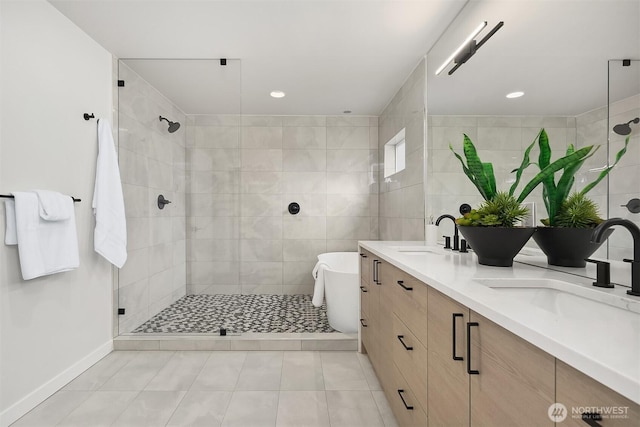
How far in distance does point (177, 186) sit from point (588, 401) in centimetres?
307

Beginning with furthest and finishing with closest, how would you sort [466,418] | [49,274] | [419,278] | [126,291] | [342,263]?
[342,263] → [126,291] → [49,274] → [419,278] → [466,418]

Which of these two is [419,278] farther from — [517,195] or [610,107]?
[610,107]

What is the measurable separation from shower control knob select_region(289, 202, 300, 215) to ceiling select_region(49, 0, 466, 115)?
140 cm

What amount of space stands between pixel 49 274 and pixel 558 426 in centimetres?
255

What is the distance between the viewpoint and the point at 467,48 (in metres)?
2.07

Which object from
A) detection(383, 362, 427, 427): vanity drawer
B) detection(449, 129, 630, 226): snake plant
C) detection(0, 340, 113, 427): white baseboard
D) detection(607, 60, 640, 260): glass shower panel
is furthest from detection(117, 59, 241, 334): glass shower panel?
detection(607, 60, 640, 260): glass shower panel

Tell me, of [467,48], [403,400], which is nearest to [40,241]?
[403,400]

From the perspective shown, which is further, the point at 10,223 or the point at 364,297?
the point at 364,297

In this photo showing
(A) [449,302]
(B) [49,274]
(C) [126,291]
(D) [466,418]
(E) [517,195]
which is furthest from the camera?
(C) [126,291]

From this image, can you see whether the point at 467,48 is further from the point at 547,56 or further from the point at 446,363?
the point at 446,363

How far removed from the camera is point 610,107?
1.10 m

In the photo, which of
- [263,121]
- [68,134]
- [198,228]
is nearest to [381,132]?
[263,121]

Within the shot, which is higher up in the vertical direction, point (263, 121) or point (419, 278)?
point (263, 121)

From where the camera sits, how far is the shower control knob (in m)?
4.39
